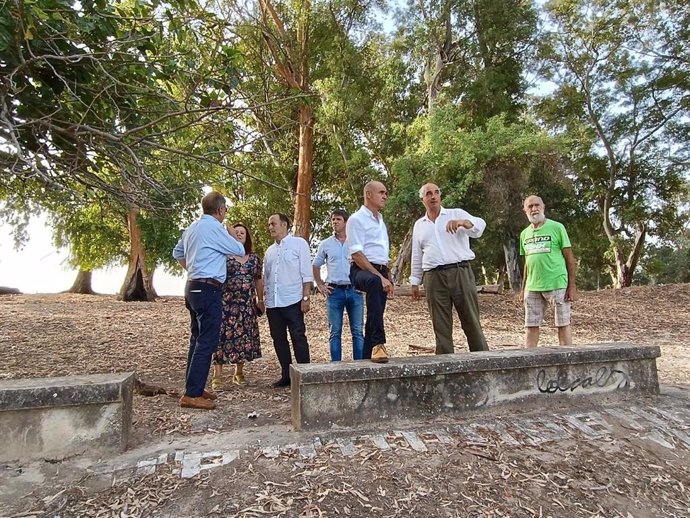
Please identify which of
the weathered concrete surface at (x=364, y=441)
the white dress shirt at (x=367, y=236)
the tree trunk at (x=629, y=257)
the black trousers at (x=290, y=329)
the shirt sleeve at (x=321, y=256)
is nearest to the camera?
the weathered concrete surface at (x=364, y=441)

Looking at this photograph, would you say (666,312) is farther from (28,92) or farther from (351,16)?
(28,92)

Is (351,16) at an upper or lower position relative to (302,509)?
upper

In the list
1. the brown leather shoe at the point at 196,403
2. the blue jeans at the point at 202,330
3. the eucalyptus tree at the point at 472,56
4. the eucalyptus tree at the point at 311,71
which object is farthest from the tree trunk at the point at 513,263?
the brown leather shoe at the point at 196,403

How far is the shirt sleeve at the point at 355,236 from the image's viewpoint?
13.1 feet

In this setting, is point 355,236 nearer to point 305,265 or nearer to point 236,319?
point 305,265

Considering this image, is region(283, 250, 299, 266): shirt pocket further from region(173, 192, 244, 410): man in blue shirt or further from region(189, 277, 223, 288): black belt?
region(189, 277, 223, 288): black belt

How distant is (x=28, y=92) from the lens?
14.5ft

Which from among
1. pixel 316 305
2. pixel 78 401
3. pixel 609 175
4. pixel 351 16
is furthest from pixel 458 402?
pixel 609 175

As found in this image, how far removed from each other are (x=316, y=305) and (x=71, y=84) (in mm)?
9006

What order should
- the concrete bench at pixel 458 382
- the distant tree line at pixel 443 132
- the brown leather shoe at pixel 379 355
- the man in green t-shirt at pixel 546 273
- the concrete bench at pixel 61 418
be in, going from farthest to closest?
the distant tree line at pixel 443 132, the man in green t-shirt at pixel 546 273, the brown leather shoe at pixel 379 355, the concrete bench at pixel 458 382, the concrete bench at pixel 61 418

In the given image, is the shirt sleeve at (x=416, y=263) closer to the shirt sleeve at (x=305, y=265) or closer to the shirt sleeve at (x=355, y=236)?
the shirt sleeve at (x=355, y=236)

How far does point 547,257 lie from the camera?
196 inches

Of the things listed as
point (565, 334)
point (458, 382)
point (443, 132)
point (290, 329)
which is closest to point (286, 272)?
point (290, 329)

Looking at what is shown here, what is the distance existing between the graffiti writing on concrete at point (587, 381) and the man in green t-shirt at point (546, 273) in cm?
82
